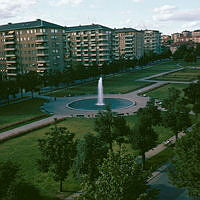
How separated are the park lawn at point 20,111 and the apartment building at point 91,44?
243 ft

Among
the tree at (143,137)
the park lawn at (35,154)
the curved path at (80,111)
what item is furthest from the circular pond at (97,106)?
the tree at (143,137)

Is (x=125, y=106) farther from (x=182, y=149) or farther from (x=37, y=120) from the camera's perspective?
(x=182, y=149)

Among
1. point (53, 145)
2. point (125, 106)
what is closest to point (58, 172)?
point (53, 145)

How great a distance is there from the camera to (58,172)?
24.6 metres

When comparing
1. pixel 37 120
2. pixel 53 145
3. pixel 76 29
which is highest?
pixel 76 29

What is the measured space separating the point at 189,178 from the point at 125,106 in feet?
144

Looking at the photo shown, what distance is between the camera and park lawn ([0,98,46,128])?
184 ft

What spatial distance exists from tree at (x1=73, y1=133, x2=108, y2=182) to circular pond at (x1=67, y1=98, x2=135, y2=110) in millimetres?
39180

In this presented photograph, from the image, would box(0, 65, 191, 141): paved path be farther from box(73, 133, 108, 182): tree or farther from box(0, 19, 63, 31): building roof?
box(0, 19, 63, 31): building roof

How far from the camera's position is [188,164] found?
2098cm

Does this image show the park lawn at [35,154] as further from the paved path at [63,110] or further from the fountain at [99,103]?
the fountain at [99,103]

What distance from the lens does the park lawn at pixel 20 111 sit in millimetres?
56088

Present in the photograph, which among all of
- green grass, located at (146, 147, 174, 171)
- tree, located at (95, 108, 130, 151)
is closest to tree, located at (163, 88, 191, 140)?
green grass, located at (146, 147, 174, 171)

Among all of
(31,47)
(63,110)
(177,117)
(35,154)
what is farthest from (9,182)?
(31,47)
